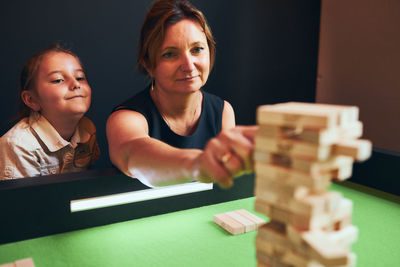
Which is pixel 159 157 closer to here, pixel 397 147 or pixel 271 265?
pixel 271 265

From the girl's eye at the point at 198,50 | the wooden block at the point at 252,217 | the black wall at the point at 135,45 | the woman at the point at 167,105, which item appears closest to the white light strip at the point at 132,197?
the woman at the point at 167,105

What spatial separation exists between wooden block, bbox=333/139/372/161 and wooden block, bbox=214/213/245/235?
859 mm

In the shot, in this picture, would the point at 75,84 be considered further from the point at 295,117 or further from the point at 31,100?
the point at 295,117

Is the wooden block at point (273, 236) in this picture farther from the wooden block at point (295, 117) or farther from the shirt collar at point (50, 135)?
the shirt collar at point (50, 135)

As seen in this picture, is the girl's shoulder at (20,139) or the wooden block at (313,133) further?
the girl's shoulder at (20,139)

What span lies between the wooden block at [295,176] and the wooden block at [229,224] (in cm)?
76

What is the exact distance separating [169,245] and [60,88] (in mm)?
1248

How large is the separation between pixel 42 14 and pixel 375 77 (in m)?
2.89

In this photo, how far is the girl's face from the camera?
2.19 metres

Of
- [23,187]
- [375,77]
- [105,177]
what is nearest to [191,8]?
[105,177]

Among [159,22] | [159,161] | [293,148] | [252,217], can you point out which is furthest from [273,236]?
[159,22]

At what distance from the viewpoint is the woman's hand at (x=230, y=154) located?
2.91 feet

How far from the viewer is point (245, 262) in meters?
1.34

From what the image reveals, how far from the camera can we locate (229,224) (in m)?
1.56
